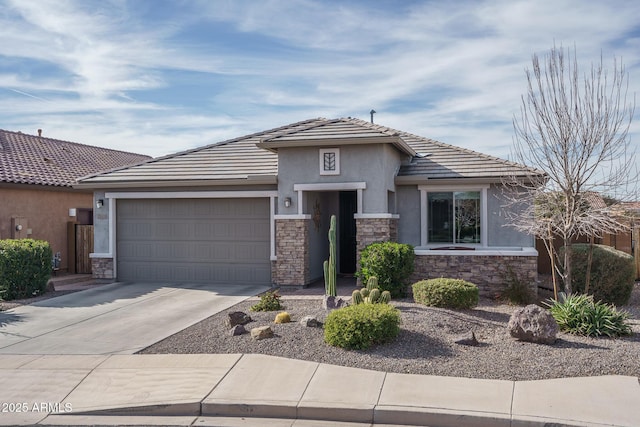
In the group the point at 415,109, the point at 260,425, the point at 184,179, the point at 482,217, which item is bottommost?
the point at 260,425

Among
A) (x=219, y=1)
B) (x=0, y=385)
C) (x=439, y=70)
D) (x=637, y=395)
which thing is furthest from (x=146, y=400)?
(x=439, y=70)

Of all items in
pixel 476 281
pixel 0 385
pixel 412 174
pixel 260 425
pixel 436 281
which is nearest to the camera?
pixel 260 425

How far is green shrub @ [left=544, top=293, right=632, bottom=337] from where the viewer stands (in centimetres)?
912

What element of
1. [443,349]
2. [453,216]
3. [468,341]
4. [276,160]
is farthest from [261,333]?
[453,216]

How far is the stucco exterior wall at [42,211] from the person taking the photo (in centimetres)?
1681

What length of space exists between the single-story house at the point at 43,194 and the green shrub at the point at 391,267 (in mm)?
9923

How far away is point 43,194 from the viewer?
1812 cm

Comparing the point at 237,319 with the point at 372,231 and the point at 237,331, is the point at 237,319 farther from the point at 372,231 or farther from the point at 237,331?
the point at 372,231

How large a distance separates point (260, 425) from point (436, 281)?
5.58 m

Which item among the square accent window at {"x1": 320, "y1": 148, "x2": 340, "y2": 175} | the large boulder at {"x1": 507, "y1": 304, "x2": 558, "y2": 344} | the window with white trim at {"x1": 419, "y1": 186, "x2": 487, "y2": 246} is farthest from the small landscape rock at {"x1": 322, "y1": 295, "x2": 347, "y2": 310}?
the window with white trim at {"x1": 419, "y1": 186, "x2": 487, "y2": 246}

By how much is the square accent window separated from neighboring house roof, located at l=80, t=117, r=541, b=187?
32cm

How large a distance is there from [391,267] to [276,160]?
16.6 ft

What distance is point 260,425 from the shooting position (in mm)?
6301

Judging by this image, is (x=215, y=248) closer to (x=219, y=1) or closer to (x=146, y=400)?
(x=219, y=1)
